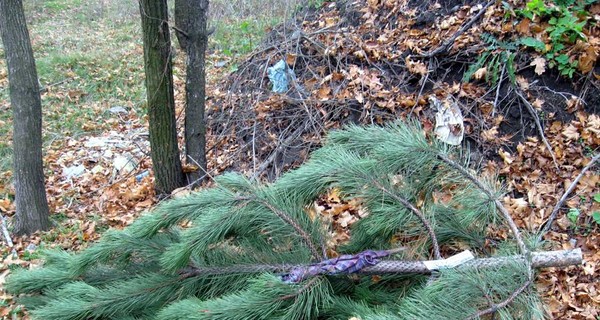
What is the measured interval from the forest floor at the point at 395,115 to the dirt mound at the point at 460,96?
12mm

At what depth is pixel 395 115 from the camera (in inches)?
182

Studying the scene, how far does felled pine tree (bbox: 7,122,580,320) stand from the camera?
2133 mm

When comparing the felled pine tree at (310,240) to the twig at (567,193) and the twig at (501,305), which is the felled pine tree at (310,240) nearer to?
the twig at (501,305)

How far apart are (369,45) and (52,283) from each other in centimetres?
401

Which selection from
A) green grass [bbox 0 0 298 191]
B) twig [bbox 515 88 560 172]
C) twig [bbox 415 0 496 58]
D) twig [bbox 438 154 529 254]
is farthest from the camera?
green grass [bbox 0 0 298 191]

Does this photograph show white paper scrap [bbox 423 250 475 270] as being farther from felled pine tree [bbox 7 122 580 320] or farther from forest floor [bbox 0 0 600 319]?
forest floor [bbox 0 0 600 319]

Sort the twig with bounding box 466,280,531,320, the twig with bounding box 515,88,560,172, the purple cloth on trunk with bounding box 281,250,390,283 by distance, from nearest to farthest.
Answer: the twig with bounding box 466,280,531,320 < the purple cloth on trunk with bounding box 281,250,390,283 < the twig with bounding box 515,88,560,172

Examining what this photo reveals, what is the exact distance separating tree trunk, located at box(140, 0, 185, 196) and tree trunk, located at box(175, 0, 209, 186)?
0.46ft

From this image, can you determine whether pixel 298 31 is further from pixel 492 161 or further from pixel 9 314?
pixel 9 314

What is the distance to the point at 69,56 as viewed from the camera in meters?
9.96

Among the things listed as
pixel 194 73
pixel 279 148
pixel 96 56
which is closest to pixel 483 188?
pixel 279 148

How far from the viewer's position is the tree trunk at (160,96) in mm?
4250

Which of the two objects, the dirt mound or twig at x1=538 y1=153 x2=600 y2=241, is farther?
the dirt mound

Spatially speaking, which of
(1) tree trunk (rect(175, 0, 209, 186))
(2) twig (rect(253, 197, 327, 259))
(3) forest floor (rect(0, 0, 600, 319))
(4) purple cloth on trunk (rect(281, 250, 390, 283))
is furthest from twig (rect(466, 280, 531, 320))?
(1) tree trunk (rect(175, 0, 209, 186))
